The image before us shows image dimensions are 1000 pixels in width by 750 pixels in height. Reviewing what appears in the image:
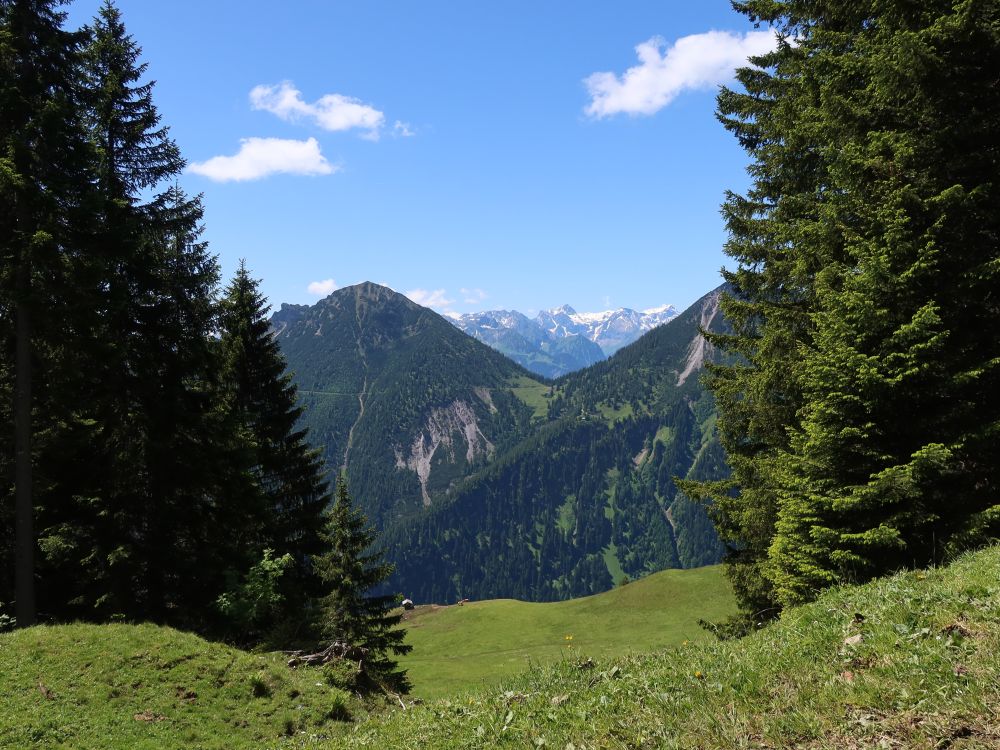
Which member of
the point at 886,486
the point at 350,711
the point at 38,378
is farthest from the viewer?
the point at 38,378

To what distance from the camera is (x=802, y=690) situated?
5.10 m

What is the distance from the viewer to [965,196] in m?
10.1

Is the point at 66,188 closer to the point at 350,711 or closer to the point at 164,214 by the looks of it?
the point at 164,214

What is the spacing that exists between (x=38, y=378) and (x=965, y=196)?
26.2 m

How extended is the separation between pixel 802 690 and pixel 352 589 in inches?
913

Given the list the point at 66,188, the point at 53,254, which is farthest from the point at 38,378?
the point at 66,188

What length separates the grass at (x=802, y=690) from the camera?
4.33 meters

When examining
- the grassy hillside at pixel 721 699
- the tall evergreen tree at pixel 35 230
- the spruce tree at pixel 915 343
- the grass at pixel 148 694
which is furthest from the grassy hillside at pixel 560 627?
the spruce tree at pixel 915 343

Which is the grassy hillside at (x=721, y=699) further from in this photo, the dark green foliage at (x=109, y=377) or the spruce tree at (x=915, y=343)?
the dark green foliage at (x=109, y=377)

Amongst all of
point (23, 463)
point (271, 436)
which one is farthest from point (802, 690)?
point (271, 436)

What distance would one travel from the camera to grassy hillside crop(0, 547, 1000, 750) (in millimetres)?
4449

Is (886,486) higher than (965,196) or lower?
lower

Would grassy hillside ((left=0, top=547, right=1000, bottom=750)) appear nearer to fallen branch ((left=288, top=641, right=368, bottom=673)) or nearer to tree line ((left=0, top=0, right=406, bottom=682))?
fallen branch ((left=288, top=641, right=368, bottom=673))

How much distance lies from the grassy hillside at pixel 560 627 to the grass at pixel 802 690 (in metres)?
27.8
